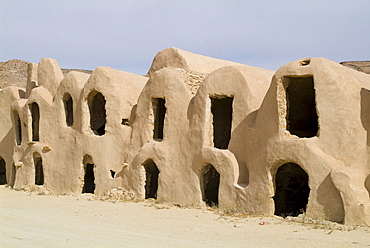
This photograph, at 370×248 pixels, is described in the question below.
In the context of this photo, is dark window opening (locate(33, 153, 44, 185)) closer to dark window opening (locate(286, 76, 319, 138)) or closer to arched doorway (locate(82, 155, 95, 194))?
arched doorway (locate(82, 155, 95, 194))

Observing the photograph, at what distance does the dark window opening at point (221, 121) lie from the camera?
62.2 ft

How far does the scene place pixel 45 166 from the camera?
21.5m

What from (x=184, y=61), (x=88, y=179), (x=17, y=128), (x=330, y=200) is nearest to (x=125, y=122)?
(x=184, y=61)

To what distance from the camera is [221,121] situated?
62.7 ft

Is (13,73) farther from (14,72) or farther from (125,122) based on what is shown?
(125,122)

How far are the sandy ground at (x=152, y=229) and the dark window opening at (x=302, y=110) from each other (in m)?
5.34

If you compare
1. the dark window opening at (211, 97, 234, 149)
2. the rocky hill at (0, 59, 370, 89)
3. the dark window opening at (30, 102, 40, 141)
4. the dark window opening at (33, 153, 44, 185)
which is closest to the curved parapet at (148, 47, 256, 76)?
the dark window opening at (211, 97, 234, 149)

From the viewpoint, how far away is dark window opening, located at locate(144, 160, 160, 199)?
59.4 feet

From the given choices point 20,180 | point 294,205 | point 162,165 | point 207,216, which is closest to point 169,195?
point 162,165

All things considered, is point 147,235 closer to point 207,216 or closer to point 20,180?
point 207,216

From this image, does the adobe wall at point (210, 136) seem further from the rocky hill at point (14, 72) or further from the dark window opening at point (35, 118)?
the rocky hill at point (14, 72)

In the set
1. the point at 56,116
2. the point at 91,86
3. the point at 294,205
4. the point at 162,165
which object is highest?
the point at 91,86

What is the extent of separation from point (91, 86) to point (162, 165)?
5432 mm

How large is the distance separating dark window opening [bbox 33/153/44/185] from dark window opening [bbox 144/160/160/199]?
21.0 feet
